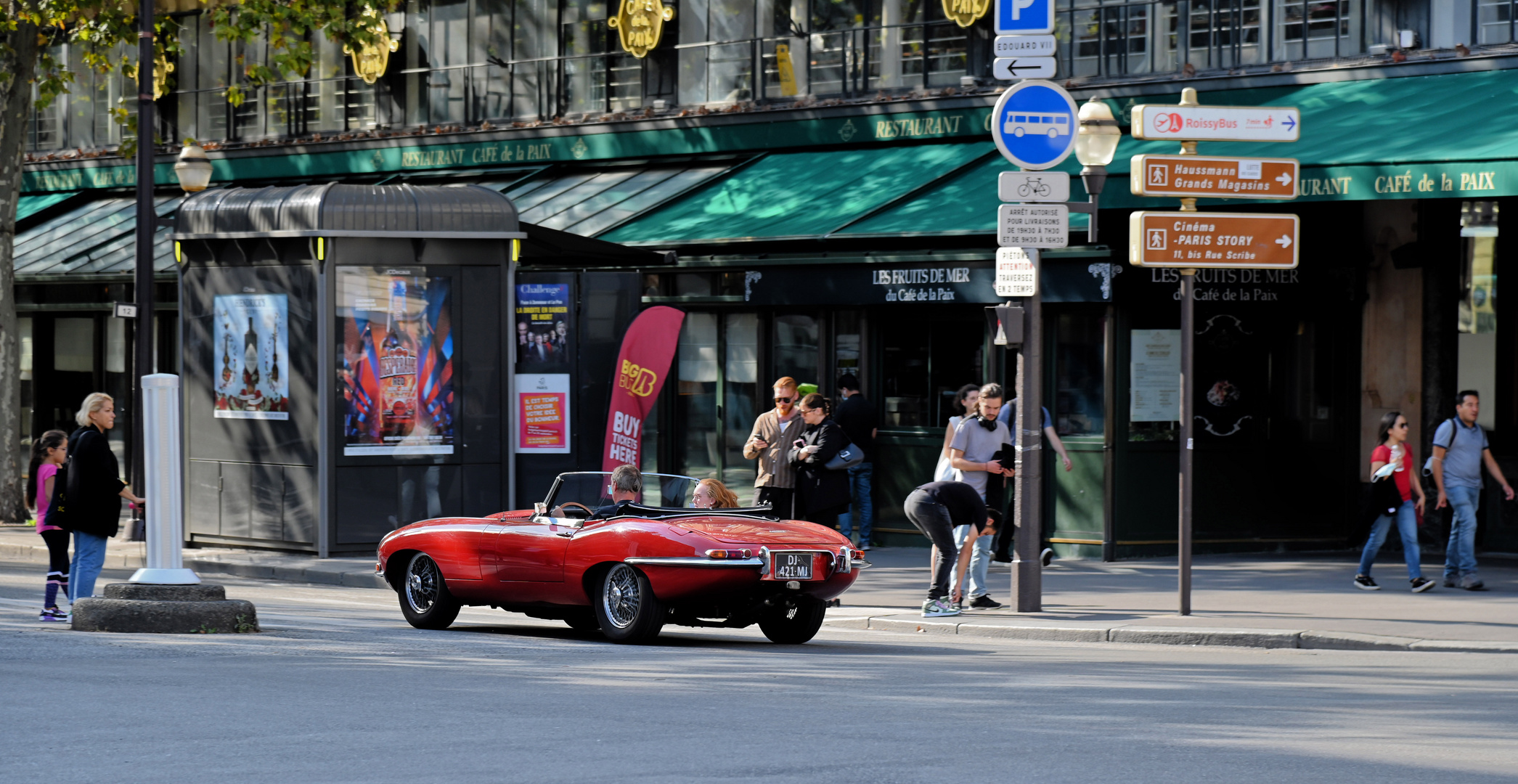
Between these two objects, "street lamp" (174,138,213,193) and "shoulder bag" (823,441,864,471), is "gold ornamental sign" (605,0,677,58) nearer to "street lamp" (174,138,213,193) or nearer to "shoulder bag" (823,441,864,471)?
"street lamp" (174,138,213,193)

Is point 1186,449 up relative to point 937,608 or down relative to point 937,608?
up

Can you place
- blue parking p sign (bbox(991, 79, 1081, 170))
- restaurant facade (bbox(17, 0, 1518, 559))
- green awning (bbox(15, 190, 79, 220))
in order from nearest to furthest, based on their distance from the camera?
1. blue parking p sign (bbox(991, 79, 1081, 170))
2. restaurant facade (bbox(17, 0, 1518, 559))
3. green awning (bbox(15, 190, 79, 220))

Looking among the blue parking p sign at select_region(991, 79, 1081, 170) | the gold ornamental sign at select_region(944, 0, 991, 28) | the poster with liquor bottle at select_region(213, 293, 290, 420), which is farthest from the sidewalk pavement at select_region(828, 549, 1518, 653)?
the gold ornamental sign at select_region(944, 0, 991, 28)

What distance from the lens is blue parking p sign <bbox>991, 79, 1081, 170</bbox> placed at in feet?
45.0

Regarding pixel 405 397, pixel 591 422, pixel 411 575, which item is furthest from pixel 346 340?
pixel 411 575

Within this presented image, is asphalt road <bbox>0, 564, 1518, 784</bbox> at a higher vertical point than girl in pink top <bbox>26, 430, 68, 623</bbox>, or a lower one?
lower

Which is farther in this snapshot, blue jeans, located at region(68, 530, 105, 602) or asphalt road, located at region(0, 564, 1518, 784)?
blue jeans, located at region(68, 530, 105, 602)

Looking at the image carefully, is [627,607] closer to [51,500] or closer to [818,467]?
[51,500]

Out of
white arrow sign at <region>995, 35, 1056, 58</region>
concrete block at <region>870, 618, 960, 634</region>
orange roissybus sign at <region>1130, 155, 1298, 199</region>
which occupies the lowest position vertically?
concrete block at <region>870, 618, 960, 634</region>

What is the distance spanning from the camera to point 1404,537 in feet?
49.7

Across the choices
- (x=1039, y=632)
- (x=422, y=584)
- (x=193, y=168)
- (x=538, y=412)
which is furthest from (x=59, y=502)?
(x=193, y=168)

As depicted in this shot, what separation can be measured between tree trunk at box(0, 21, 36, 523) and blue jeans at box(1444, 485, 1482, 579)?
53.4ft

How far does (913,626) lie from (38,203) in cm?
2186

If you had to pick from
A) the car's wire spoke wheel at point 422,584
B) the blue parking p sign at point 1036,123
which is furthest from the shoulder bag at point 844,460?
the car's wire spoke wheel at point 422,584
